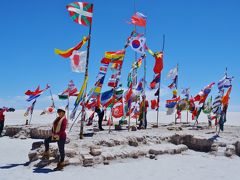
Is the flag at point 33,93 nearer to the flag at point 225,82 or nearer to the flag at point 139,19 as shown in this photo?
the flag at point 139,19

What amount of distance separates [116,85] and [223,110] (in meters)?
6.01

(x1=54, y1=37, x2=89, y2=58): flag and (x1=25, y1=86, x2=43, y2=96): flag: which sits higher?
(x1=54, y1=37, x2=89, y2=58): flag

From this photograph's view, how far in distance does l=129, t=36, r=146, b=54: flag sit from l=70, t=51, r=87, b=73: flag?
4.00 m

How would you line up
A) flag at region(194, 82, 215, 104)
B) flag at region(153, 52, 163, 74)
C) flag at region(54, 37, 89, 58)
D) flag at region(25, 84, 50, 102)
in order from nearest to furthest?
flag at region(54, 37, 89, 58)
flag at region(153, 52, 163, 74)
flag at region(194, 82, 215, 104)
flag at region(25, 84, 50, 102)

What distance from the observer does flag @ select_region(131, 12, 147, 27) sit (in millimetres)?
18219

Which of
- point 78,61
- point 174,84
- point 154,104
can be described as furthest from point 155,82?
point 78,61

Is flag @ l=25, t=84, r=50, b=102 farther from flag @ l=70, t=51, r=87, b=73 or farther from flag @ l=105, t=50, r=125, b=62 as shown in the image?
flag @ l=70, t=51, r=87, b=73

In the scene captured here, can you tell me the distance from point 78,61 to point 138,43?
15.2 feet

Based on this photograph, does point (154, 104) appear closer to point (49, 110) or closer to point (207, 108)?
point (207, 108)

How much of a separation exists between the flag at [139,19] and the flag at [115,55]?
8.52ft

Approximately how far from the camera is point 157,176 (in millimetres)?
9812

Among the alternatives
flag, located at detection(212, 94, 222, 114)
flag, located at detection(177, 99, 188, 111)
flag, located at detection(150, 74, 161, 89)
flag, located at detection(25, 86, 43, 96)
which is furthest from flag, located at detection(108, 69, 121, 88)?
flag, located at detection(177, 99, 188, 111)

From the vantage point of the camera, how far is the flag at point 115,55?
16.0 m

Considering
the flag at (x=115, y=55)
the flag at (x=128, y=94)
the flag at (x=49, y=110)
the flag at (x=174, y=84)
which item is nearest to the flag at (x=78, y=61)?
the flag at (x=115, y=55)
